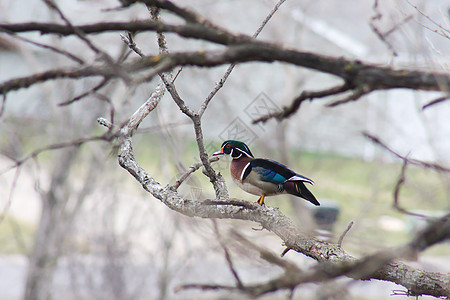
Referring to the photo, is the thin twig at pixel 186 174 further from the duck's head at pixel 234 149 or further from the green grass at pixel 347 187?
the green grass at pixel 347 187

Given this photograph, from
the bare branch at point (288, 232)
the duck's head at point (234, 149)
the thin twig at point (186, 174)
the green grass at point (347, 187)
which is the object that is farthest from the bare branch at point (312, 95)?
the green grass at point (347, 187)

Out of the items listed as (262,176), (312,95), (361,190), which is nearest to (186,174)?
(262,176)

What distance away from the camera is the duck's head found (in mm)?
3296

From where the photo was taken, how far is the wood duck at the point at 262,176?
297 cm

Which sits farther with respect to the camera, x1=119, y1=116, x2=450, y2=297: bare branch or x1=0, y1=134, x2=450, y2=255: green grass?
x1=0, y1=134, x2=450, y2=255: green grass

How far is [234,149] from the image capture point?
333cm

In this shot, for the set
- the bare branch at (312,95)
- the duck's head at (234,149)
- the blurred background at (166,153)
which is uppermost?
the blurred background at (166,153)

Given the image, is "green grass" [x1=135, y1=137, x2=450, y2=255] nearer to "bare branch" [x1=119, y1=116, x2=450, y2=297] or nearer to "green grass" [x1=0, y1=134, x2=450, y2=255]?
"green grass" [x1=0, y1=134, x2=450, y2=255]

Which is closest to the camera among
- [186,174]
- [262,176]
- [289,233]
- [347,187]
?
[289,233]

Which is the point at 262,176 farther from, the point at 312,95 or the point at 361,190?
the point at 361,190

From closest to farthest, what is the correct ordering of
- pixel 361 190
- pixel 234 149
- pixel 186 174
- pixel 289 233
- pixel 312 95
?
1. pixel 312 95
2. pixel 289 233
3. pixel 186 174
4. pixel 234 149
5. pixel 361 190

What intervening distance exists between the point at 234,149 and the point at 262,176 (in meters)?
0.30

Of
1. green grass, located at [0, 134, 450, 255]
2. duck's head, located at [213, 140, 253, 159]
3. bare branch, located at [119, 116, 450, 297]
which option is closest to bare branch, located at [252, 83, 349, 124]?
bare branch, located at [119, 116, 450, 297]

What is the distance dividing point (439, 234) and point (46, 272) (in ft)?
27.7
